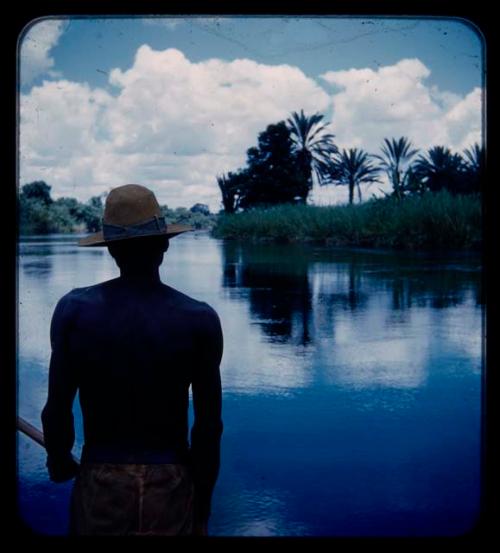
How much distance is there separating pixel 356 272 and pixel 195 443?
42.7 ft

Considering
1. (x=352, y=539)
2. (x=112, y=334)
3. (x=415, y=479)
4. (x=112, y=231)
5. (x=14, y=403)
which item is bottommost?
(x=415, y=479)

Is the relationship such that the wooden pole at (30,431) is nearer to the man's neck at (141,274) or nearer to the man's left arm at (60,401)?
the man's left arm at (60,401)

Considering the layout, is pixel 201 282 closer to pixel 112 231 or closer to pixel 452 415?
pixel 452 415

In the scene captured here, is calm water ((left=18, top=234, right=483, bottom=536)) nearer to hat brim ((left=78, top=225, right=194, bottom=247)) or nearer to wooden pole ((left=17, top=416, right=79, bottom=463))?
wooden pole ((left=17, top=416, right=79, bottom=463))

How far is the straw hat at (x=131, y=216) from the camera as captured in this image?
2330 mm

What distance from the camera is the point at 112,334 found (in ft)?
7.32

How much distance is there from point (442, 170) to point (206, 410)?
31.8 m

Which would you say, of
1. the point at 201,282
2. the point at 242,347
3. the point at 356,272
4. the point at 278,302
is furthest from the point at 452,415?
the point at 356,272

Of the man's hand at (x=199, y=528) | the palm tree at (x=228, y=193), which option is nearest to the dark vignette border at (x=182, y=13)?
the man's hand at (x=199, y=528)

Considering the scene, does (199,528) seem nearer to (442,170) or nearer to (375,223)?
(375,223)

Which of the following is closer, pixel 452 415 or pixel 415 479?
pixel 415 479

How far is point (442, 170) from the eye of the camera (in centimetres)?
3275

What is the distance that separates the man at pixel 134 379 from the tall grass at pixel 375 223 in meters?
16.2

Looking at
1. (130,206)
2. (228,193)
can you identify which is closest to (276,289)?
(130,206)
